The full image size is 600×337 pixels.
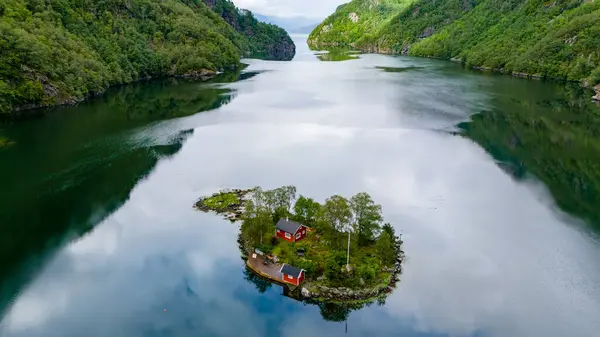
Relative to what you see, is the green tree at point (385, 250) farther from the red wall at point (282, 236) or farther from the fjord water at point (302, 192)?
the red wall at point (282, 236)

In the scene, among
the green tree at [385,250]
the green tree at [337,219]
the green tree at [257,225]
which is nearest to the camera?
the green tree at [385,250]

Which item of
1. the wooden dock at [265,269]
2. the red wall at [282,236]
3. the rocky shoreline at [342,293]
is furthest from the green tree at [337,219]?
the wooden dock at [265,269]

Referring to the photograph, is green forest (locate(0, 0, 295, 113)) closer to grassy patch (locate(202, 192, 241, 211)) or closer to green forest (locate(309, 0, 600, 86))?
grassy patch (locate(202, 192, 241, 211))

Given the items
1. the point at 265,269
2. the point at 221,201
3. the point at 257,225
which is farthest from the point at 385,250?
the point at 221,201

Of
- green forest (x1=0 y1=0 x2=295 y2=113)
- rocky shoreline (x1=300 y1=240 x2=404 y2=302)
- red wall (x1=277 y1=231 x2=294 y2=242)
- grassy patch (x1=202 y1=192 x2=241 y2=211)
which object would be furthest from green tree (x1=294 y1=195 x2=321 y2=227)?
green forest (x1=0 y1=0 x2=295 y2=113)

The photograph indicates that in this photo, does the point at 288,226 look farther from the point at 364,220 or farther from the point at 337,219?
the point at 364,220

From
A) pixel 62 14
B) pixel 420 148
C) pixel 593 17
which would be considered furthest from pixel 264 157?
pixel 593 17

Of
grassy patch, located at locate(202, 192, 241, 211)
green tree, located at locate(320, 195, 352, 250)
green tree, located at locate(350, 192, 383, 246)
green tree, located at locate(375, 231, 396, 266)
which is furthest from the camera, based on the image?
grassy patch, located at locate(202, 192, 241, 211)
